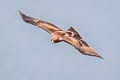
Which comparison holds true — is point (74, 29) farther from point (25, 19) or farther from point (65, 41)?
point (25, 19)

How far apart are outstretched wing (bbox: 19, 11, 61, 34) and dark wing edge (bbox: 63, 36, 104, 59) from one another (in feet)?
10.8

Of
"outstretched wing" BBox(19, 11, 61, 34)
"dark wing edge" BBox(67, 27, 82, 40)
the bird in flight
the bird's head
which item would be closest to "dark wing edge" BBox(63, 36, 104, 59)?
the bird in flight

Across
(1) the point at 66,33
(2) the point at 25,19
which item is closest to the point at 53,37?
(1) the point at 66,33

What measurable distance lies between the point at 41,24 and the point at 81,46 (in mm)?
7818

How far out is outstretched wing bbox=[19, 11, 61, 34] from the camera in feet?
261

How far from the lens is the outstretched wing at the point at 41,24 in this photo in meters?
79.6

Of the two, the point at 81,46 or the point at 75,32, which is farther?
the point at 75,32

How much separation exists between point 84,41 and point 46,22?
7420mm

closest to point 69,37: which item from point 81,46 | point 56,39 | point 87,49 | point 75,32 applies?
point 75,32

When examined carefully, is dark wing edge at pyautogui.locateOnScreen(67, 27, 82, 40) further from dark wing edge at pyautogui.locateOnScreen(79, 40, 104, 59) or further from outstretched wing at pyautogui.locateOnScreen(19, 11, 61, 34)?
outstretched wing at pyautogui.locateOnScreen(19, 11, 61, 34)

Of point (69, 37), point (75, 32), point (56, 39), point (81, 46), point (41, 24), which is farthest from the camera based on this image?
point (41, 24)

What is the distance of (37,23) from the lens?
8156 centimetres

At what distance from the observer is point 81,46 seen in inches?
2958

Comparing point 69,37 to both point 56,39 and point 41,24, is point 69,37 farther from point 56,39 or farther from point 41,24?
point 41,24
